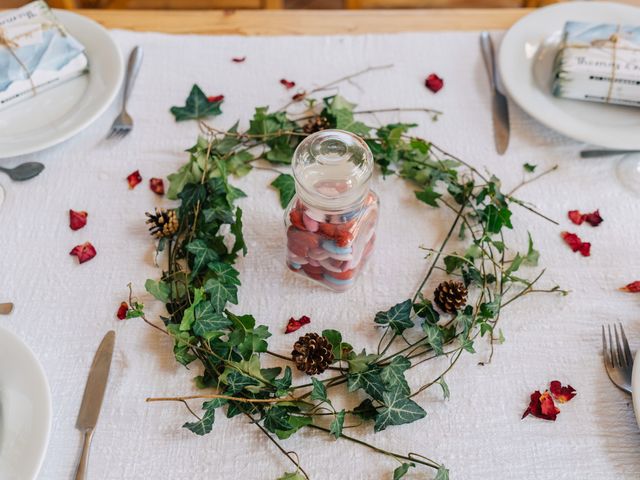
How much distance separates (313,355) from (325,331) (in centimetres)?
3

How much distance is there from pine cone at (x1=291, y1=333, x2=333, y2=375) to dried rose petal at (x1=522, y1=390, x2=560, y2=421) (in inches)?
9.0

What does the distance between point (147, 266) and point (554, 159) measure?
2.00ft

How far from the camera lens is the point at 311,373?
676 mm

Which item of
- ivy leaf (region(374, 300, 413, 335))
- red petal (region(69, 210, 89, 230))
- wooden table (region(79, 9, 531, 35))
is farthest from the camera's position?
wooden table (region(79, 9, 531, 35))

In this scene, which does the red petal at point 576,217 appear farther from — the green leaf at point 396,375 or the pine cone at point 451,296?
the green leaf at point 396,375

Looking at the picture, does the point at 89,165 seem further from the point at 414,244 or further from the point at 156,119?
the point at 414,244

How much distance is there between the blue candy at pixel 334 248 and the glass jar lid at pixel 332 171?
0.05 m

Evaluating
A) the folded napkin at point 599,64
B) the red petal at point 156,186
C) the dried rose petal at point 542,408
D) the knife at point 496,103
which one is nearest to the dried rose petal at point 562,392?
the dried rose petal at point 542,408

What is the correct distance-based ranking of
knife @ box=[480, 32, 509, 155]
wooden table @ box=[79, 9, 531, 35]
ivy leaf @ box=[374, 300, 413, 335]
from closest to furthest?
ivy leaf @ box=[374, 300, 413, 335]
knife @ box=[480, 32, 509, 155]
wooden table @ box=[79, 9, 531, 35]

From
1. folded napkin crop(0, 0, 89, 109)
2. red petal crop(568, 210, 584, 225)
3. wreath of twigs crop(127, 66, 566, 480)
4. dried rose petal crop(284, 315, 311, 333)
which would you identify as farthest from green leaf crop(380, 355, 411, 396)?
folded napkin crop(0, 0, 89, 109)

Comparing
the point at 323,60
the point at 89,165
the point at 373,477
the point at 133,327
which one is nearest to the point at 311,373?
the point at 373,477

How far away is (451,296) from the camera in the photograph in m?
0.72

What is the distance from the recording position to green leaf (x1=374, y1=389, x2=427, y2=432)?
25.1 inches

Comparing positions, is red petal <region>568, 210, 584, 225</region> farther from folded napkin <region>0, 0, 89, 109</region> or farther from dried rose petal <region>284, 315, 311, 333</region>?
folded napkin <region>0, 0, 89, 109</region>
